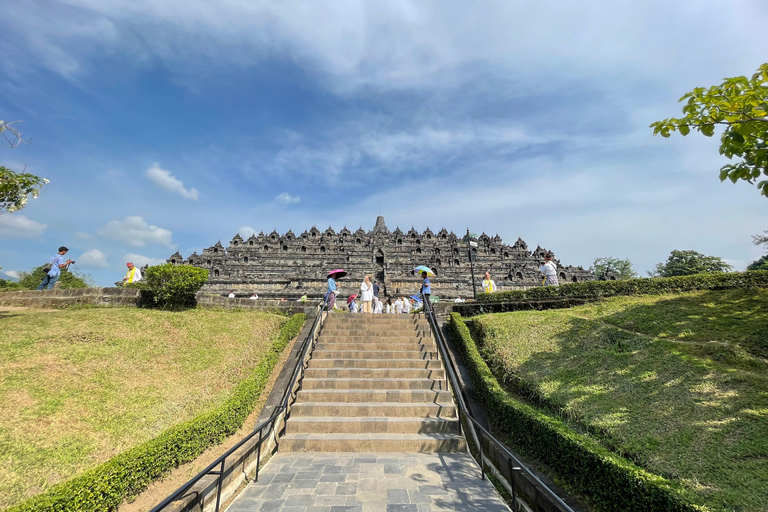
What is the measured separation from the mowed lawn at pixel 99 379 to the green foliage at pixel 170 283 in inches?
41.1

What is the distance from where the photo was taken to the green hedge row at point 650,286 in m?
9.13

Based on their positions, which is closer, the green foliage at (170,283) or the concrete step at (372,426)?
the concrete step at (372,426)

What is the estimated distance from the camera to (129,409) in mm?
5949

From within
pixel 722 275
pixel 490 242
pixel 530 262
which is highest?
pixel 490 242

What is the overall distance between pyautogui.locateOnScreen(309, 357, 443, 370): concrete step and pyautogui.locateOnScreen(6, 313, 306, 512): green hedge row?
5.54 ft

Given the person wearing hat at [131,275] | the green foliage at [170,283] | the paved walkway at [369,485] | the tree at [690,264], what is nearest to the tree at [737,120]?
the paved walkway at [369,485]

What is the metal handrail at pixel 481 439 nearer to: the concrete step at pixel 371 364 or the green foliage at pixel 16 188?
the concrete step at pixel 371 364

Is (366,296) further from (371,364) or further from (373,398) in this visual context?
(373,398)

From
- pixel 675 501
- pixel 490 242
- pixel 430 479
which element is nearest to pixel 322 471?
pixel 430 479

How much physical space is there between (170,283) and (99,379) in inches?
212

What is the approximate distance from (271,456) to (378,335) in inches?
193

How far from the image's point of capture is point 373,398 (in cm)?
768

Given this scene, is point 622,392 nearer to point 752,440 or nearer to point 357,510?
point 752,440

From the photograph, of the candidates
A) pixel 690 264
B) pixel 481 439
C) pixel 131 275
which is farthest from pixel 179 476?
pixel 690 264
